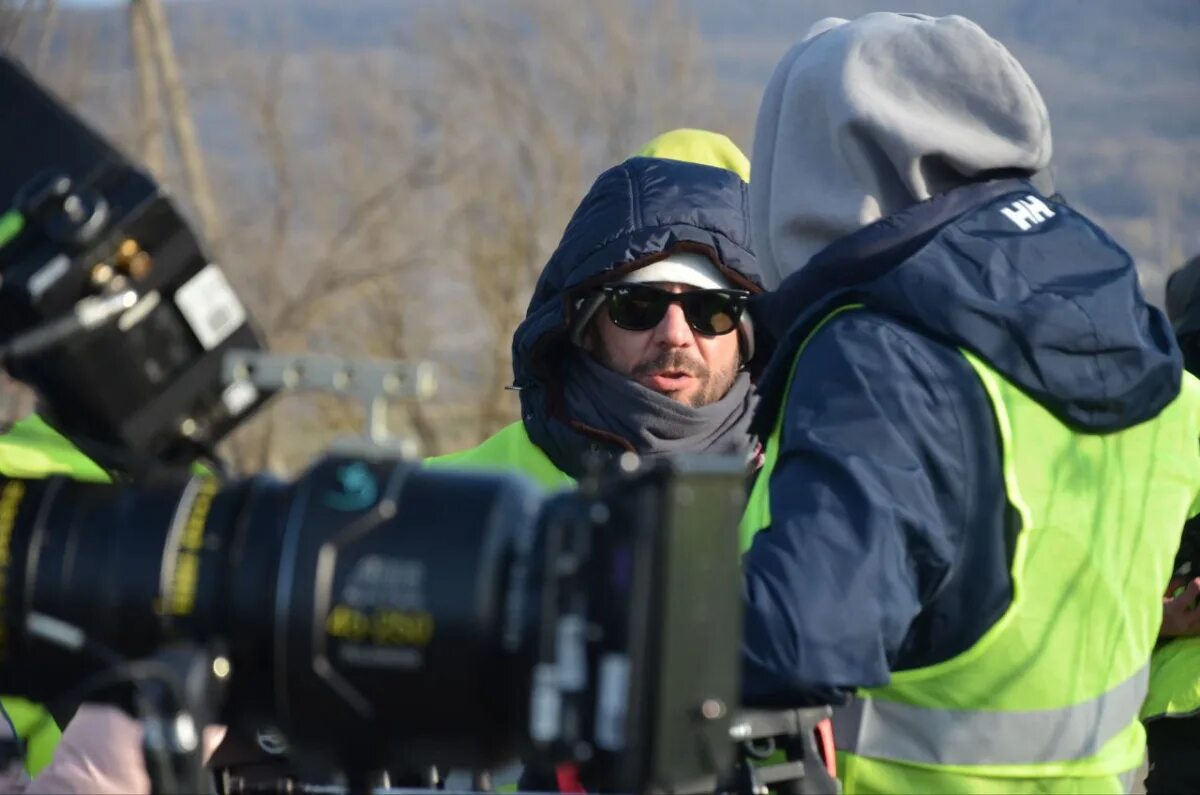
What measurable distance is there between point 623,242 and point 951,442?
1330 millimetres

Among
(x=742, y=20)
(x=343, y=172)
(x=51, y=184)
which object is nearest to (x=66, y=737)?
(x=51, y=184)

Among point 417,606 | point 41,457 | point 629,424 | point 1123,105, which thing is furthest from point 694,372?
point 1123,105

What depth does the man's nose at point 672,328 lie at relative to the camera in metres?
3.55

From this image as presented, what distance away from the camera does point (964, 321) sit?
7.43 feet

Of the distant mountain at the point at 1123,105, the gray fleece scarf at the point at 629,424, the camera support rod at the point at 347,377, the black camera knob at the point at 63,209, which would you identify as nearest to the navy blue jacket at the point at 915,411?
the camera support rod at the point at 347,377

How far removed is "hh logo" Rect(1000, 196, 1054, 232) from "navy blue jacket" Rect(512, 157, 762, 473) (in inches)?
43.5

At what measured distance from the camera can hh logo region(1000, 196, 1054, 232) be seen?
7.86 ft

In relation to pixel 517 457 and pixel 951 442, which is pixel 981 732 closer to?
pixel 951 442

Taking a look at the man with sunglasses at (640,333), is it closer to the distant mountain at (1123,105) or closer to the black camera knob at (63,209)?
the black camera knob at (63,209)

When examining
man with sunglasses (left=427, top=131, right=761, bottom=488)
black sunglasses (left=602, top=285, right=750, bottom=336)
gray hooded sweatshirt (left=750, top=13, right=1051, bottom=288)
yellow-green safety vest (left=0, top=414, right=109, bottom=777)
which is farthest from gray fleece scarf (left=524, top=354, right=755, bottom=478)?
gray hooded sweatshirt (left=750, top=13, right=1051, bottom=288)

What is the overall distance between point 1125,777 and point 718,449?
123 centimetres

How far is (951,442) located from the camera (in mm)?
2246

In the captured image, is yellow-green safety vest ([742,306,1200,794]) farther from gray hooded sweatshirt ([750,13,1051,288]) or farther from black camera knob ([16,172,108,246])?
black camera knob ([16,172,108,246])

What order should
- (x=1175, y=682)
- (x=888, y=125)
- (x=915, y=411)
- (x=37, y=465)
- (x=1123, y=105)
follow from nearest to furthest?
(x=915, y=411)
(x=888, y=125)
(x=37, y=465)
(x=1175, y=682)
(x=1123, y=105)
